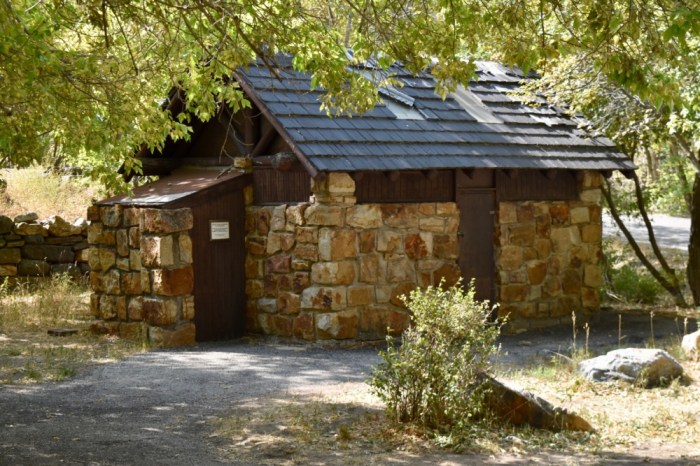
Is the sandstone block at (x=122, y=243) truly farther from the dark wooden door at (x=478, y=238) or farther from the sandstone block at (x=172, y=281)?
the dark wooden door at (x=478, y=238)

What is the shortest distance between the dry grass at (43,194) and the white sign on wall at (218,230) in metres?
6.43

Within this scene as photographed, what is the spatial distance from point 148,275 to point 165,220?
2.57ft

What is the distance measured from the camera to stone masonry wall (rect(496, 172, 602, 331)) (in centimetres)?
1375

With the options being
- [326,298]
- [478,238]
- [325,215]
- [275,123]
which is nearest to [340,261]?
[326,298]

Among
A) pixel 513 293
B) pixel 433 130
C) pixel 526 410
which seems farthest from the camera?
pixel 513 293

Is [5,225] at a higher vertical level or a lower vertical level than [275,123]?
lower

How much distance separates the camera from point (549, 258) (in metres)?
14.3

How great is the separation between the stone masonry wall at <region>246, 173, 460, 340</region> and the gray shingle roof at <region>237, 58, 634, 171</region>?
56 cm

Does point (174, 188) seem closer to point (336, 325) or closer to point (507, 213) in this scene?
point (336, 325)

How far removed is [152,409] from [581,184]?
8.45 meters

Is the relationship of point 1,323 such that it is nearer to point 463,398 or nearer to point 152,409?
point 152,409

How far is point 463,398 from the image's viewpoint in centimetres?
761

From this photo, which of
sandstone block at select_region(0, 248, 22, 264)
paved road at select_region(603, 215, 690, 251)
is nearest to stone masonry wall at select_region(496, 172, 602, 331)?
paved road at select_region(603, 215, 690, 251)

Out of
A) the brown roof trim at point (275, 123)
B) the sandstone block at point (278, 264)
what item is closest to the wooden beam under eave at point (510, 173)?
the brown roof trim at point (275, 123)
